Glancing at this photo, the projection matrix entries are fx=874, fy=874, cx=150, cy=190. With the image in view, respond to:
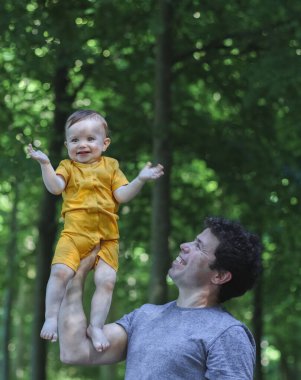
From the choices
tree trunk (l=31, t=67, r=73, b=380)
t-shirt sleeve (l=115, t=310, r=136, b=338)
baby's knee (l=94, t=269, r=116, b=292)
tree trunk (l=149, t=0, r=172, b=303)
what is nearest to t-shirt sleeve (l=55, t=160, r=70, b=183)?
baby's knee (l=94, t=269, r=116, b=292)

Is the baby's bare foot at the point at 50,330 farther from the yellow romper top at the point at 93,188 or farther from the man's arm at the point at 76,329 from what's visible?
the yellow romper top at the point at 93,188

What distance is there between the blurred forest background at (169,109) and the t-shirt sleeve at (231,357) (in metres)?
6.35

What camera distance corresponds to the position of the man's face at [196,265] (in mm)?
4105

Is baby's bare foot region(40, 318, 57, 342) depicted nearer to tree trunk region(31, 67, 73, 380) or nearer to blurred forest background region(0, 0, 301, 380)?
blurred forest background region(0, 0, 301, 380)

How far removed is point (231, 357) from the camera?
3824mm

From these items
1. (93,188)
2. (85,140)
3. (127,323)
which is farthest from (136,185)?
(127,323)

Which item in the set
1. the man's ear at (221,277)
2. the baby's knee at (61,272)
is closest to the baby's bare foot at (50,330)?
the baby's knee at (61,272)

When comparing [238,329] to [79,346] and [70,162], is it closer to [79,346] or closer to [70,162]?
[79,346]

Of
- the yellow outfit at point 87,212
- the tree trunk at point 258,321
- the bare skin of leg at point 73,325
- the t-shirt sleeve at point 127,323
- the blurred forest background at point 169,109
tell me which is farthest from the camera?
the tree trunk at point 258,321

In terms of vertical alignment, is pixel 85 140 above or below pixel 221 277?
above

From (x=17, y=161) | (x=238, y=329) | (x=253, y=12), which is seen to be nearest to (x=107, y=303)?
(x=238, y=329)

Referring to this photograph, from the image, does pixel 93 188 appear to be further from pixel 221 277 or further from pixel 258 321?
pixel 258 321

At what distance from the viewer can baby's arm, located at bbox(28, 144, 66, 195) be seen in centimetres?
379

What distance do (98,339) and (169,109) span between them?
7.57 meters
